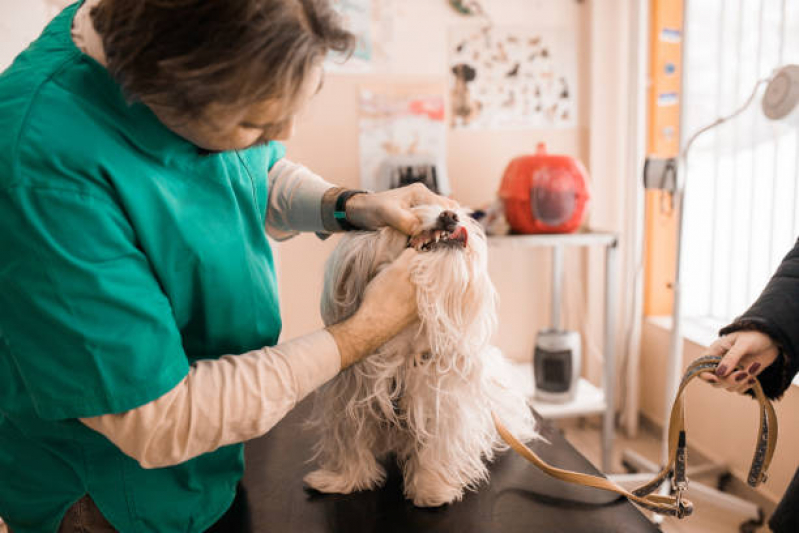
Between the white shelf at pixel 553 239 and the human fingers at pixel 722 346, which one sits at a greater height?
the white shelf at pixel 553 239

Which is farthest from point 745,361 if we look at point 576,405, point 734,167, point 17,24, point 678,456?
point 17,24

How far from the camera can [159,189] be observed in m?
0.69

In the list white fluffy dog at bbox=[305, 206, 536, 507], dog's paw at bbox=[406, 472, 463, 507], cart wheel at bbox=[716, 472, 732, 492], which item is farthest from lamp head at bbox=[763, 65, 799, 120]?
cart wheel at bbox=[716, 472, 732, 492]

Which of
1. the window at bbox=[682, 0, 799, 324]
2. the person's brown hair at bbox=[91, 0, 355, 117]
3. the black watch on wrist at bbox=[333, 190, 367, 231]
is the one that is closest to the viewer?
the person's brown hair at bbox=[91, 0, 355, 117]

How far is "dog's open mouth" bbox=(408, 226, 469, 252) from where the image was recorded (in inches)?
33.7

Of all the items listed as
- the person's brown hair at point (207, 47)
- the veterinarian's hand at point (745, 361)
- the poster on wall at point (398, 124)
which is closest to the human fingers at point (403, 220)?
the person's brown hair at point (207, 47)

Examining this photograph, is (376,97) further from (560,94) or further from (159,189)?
(159,189)

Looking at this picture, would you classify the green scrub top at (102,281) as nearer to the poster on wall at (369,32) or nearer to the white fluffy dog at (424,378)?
the white fluffy dog at (424,378)

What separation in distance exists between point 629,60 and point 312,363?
2.29m

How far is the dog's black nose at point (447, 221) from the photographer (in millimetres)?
850

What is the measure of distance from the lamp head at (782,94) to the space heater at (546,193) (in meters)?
0.67

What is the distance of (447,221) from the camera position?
85 cm

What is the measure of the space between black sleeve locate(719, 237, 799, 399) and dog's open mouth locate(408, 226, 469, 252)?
0.53m

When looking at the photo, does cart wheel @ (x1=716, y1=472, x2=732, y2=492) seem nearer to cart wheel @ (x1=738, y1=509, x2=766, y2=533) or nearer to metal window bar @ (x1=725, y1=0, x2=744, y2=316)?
cart wheel @ (x1=738, y1=509, x2=766, y2=533)
